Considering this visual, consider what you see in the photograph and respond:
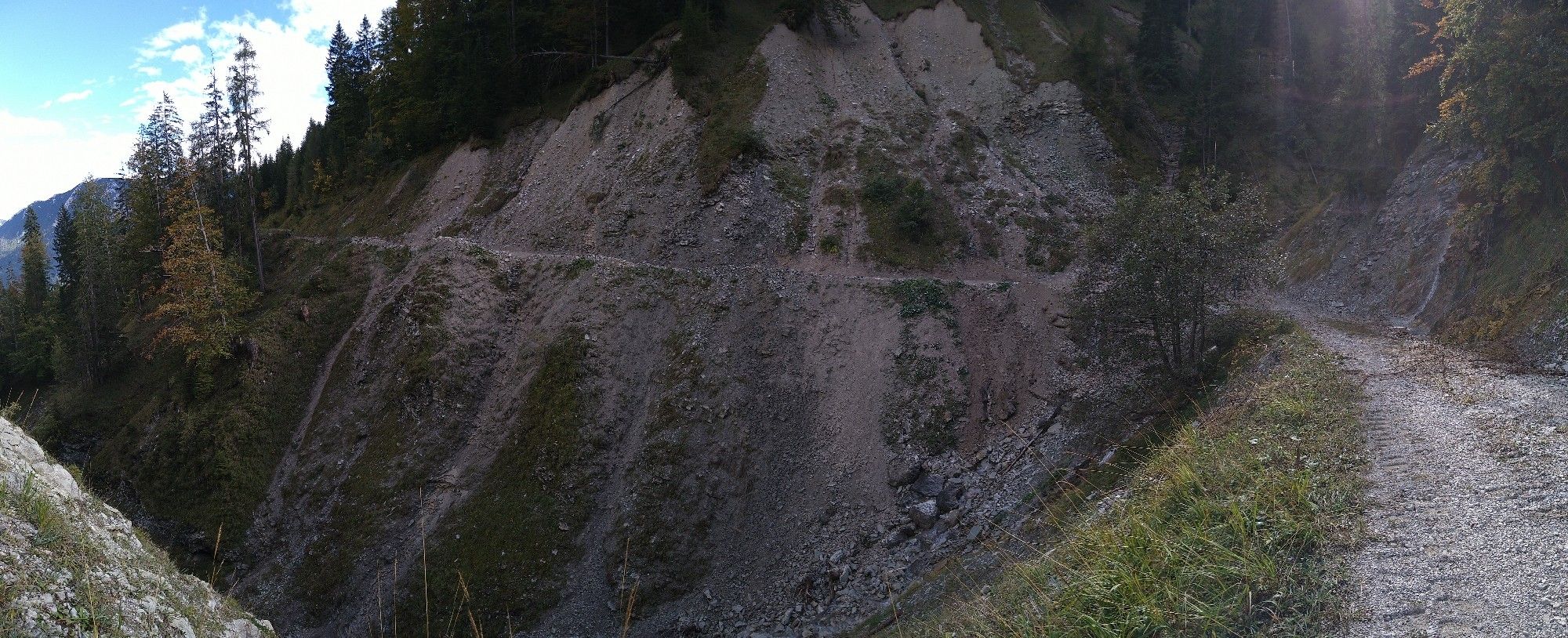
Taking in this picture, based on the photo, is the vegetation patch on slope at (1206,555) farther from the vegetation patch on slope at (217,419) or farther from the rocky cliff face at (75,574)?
the vegetation patch on slope at (217,419)

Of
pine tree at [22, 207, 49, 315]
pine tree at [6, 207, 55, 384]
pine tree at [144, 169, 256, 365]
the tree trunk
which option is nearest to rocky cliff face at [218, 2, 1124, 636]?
pine tree at [144, 169, 256, 365]

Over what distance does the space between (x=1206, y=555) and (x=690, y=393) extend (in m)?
22.1

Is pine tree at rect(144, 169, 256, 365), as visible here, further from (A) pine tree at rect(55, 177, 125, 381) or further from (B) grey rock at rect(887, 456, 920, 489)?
(B) grey rock at rect(887, 456, 920, 489)

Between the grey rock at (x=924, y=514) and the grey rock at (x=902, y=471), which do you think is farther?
the grey rock at (x=902, y=471)

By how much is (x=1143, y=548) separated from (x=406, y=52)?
62483 mm

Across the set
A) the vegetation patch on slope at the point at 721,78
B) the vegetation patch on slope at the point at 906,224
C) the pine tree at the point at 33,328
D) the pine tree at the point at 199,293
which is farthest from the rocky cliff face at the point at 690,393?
the pine tree at the point at 33,328

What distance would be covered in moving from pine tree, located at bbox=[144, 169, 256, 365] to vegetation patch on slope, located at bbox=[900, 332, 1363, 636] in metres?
35.5

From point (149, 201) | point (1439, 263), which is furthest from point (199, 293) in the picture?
point (1439, 263)

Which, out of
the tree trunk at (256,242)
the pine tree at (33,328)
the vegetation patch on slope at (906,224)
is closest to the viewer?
the vegetation patch on slope at (906,224)

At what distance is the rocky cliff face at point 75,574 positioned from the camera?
6.33 meters

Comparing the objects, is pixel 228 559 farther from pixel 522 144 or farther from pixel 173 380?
pixel 522 144

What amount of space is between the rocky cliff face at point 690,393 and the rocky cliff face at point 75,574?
1380cm

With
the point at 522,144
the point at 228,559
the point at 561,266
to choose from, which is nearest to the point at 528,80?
the point at 522,144

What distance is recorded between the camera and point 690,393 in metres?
27.4
